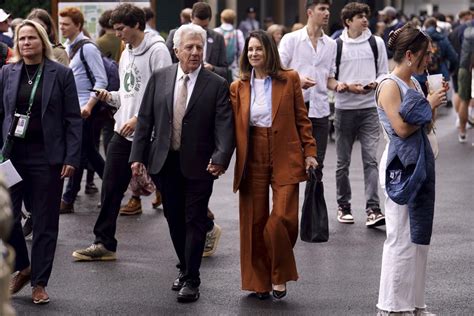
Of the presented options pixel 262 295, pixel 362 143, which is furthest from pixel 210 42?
pixel 262 295

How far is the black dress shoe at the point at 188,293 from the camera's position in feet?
26.9

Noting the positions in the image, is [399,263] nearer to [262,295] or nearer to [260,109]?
[262,295]

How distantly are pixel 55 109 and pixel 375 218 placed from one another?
3.83 m

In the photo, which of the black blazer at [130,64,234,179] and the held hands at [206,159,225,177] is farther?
the black blazer at [130,64,234,179]

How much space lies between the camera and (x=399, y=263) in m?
7.33

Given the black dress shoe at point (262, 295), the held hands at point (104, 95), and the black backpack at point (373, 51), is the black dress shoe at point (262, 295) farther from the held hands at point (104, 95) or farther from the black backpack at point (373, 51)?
the black backpack at point (373, 51)

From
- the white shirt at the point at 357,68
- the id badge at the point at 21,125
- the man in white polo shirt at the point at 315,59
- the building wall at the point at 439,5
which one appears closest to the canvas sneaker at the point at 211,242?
the man in white polo shirt at the point at 315,59

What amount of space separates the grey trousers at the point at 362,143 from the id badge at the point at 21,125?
389cm

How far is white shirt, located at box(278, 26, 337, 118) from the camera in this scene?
1072cm

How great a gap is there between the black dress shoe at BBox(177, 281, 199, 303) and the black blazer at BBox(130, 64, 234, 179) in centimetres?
77

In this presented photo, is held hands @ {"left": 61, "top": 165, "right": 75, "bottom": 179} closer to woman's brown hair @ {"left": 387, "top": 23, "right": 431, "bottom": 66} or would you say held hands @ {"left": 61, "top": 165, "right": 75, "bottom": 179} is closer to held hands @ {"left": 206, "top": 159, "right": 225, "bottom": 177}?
held hands @ {"left": 206, "top": 159, "right": 225, "bottom": 177}

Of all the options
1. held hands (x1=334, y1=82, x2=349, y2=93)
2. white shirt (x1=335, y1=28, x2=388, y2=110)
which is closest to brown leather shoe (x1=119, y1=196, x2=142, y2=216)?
white shirt (x1=335, y1=28, x2=388, y2=110)

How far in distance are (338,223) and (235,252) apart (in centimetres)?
164

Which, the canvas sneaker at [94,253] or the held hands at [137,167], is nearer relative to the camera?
the held hands at [137,167]
